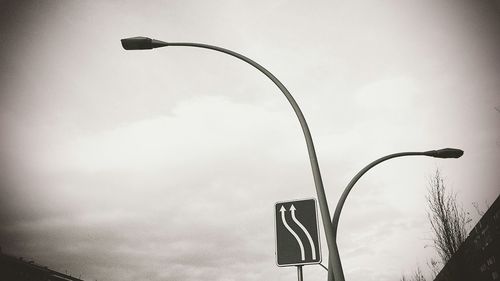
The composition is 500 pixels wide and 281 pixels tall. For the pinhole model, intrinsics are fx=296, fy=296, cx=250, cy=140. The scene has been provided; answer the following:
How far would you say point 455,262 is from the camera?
17.3 meters

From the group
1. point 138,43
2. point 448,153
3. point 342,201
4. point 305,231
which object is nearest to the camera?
point 305,231

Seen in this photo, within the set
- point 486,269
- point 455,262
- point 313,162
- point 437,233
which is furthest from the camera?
point 486,269

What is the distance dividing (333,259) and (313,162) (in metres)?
1.42

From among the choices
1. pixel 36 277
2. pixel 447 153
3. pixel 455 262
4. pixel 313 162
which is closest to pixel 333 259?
pixel 313 162

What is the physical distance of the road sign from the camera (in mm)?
3707

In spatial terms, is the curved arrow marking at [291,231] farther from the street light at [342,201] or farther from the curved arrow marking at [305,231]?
the street light at [342,201]

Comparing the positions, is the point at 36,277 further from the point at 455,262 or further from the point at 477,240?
the point at 477,240

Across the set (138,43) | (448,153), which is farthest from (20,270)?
(448,153)

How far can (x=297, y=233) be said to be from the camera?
12.7 feet

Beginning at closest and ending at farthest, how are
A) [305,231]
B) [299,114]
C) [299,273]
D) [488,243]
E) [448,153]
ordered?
1. [299,273]
2. [305,231]
3. [299,114]
4. [448,153]
5. [488,243]

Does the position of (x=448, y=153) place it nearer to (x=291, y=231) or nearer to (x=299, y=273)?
(x=291, y=231)

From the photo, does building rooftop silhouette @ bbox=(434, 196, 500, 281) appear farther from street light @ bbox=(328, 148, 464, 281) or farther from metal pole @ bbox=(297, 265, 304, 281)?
metal pole @ bbox=(297, 265, 304, 281)

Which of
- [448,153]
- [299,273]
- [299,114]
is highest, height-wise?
[448,153]

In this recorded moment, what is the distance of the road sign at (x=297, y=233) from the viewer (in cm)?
371
